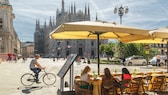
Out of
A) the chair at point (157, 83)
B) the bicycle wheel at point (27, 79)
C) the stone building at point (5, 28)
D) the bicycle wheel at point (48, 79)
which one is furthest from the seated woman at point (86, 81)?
the stone building at point (5, 28)

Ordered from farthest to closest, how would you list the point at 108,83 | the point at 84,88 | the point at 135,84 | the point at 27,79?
1. the point at 27,79
2. the point at 135,84
3. the point at 84,88
4. the point at 108,83

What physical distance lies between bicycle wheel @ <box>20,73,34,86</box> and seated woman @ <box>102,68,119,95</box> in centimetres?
704

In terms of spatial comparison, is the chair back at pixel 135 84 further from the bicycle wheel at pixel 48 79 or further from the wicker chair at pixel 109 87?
the bicycle wheel at pixel 48 79

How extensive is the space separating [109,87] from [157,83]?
3.08 meters

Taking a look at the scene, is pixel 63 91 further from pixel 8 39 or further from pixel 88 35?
pixel 8 39

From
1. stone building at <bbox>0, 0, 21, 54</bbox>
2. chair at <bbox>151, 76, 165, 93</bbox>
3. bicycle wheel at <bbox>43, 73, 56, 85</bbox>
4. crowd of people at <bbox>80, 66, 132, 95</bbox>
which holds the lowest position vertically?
bicycle wheel at <bbox>43, 73, 56, 85</bbox>

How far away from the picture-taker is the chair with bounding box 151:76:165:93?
37.0 feet

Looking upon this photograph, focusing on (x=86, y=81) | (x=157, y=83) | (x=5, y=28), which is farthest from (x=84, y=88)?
(x=5, y=28)

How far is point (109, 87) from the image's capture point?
9.05 meters

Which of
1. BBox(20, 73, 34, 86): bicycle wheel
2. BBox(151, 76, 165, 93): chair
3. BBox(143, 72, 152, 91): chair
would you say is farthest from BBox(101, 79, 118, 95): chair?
BBox(20, 73, 34, 86): bicycle wheel

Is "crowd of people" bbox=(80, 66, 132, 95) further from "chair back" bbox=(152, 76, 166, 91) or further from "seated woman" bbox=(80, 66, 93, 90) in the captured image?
"chair back" bbox=(152, 76, 166, 91)

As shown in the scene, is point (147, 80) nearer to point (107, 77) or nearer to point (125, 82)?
point (125, 82)

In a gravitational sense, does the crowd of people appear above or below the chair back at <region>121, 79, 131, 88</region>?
above

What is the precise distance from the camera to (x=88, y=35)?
1171cm
